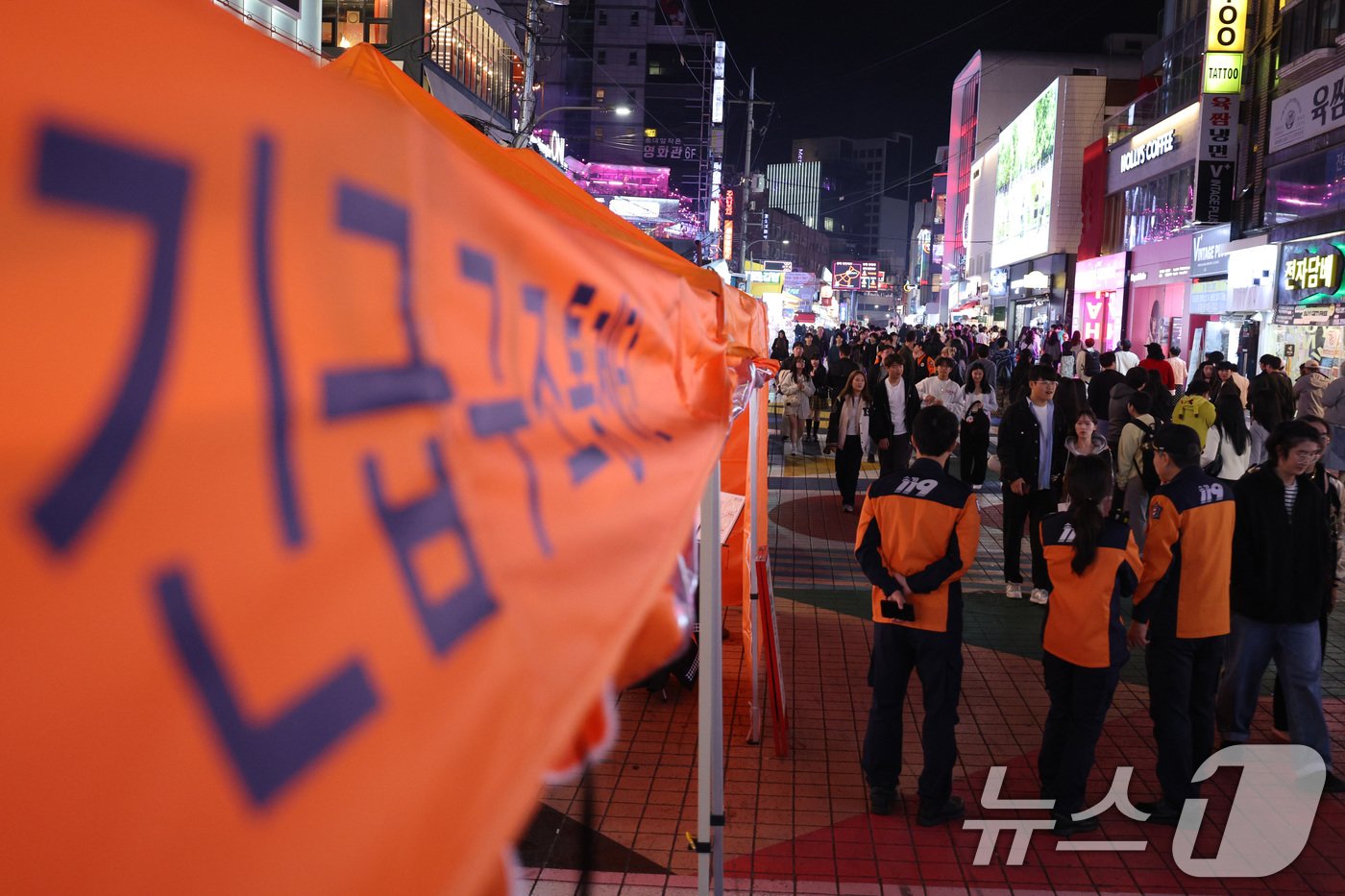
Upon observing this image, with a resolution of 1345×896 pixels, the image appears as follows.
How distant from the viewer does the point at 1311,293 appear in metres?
20.6

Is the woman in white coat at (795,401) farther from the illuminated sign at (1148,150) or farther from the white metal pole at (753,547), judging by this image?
the illuminated sign at (1148,150)

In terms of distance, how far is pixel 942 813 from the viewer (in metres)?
5.50

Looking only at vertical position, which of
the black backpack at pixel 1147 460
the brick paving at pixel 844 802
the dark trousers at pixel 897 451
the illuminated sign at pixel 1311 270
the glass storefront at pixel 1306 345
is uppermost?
the illuminated sign at pixel 1311 270

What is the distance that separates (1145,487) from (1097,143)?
36.4 meters

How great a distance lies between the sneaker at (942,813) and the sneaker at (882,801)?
152 millimetres

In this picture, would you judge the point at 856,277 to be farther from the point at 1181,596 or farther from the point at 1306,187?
the point at 1181,596

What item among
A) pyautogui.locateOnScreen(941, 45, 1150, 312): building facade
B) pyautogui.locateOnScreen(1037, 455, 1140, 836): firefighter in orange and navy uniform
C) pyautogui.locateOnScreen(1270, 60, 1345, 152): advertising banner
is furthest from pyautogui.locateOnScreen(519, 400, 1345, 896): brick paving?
pyautogui.locateOnScreen(941, 45, 1150, 312): building facade

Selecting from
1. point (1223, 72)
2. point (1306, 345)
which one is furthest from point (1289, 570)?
point (1223, 72)

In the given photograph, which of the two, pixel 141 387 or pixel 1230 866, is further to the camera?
pixel 1230 866

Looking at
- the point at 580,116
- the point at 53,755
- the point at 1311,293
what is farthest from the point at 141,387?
the point at 580,116

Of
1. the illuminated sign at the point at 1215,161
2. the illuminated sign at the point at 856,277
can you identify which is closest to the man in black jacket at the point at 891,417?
the illuminated sign at the point at 1215,161

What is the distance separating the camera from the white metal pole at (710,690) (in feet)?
12.5

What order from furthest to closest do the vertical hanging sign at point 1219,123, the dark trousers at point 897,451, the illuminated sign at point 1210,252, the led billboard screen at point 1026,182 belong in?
the led billboard screen at point 1026,182 < the illuminated sign at point 1210,252 < the vertical hanging sign at point 1219,123 < the dark trousers at point 897,451

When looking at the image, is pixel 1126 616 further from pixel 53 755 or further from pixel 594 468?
pixel 53 755
